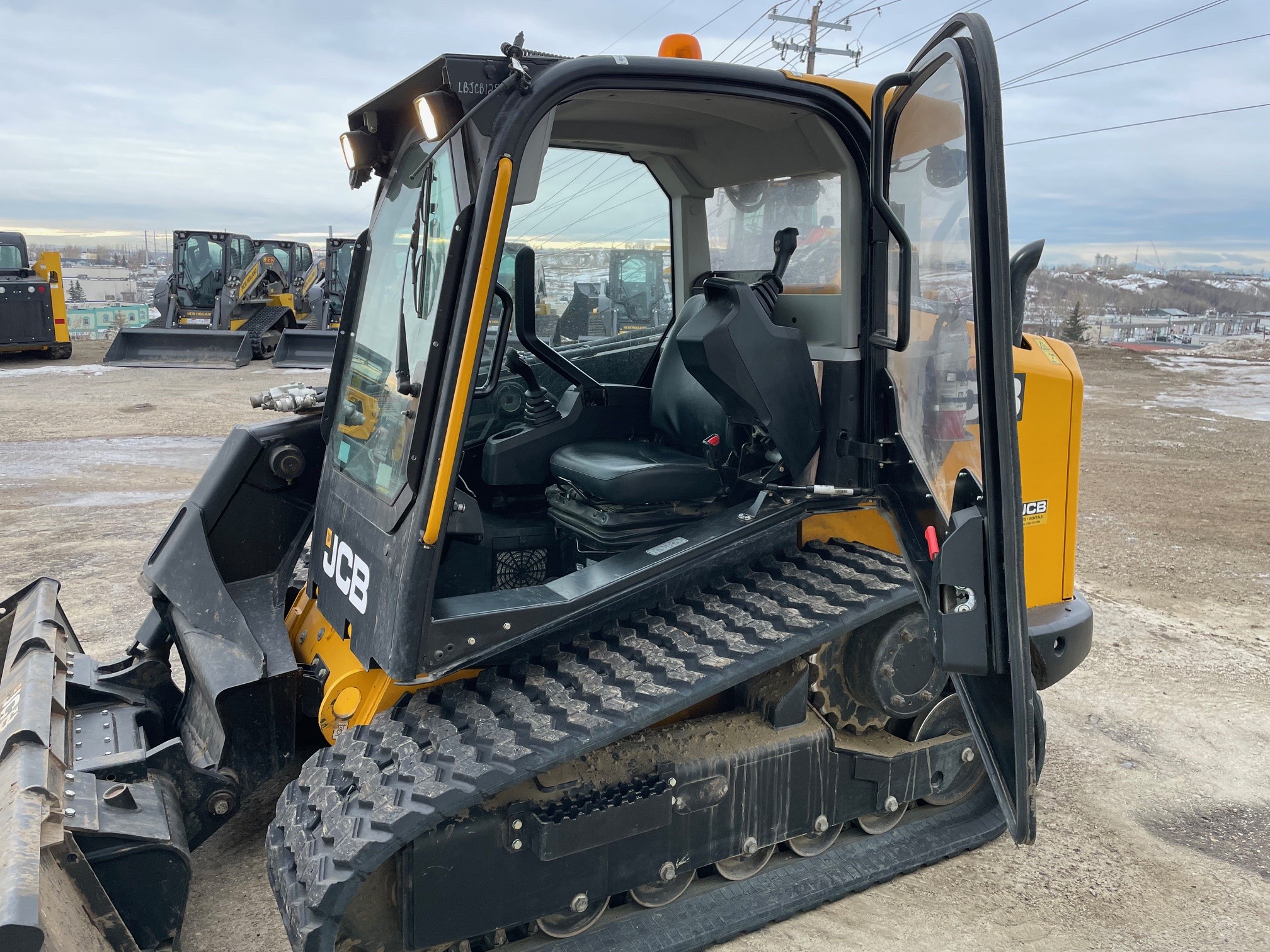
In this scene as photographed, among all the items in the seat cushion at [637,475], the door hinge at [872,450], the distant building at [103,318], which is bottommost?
the seat cushion at [637,475]

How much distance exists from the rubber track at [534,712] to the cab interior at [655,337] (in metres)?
0.26

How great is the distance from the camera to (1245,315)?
30.2m

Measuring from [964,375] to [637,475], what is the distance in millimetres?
1001

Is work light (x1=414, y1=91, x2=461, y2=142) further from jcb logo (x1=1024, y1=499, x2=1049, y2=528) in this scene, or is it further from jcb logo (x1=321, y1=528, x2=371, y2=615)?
jcb logo (x1=1024, y1=499, x2=1049, y2=528)

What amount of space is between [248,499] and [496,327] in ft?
3.53

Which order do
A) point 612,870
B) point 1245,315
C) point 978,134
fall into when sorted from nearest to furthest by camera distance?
point 978,134 < point 612,870 < point 1245,315

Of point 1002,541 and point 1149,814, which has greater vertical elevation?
point 1002,541

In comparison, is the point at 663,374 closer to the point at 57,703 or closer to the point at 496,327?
the point at 496,327

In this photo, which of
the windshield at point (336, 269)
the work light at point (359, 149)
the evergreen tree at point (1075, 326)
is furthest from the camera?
the evergreen tree at point (1075, 326)

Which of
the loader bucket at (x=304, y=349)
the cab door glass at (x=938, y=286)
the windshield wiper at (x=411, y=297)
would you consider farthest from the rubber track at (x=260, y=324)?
the cab door glass at (x=938, y=286)

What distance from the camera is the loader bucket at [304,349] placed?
18.5m

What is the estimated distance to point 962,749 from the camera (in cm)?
332

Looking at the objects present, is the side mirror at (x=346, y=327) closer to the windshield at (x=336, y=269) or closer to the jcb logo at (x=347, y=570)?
the jcb logo at (x=347, y=570)

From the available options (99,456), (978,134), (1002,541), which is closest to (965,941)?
(1002,541)
